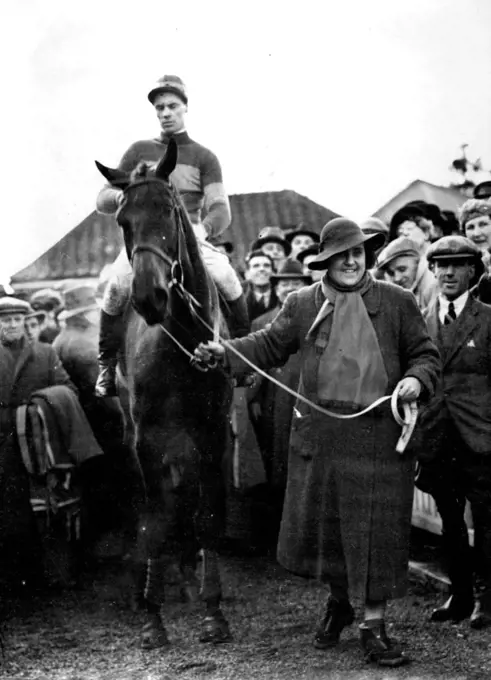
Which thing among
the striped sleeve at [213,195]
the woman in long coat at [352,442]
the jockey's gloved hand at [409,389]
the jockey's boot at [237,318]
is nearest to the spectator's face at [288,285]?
the jockey's boot at [237,318]

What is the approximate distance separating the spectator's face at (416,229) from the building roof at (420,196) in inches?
9.3

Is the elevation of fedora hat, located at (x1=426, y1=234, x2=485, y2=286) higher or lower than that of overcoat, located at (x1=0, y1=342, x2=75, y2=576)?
higher

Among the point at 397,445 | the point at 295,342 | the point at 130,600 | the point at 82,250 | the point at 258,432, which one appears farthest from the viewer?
the point at 258,432

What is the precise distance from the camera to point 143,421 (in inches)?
197

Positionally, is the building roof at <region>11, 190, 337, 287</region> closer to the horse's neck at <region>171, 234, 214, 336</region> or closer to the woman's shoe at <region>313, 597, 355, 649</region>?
the horse's neck at <region>171, 234, 214, 336</region>

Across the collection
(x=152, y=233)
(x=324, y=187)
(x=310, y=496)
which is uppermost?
(x=324, y=187)

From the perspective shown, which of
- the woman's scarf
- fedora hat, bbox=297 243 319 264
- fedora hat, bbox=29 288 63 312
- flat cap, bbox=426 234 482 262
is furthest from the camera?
fedora hat, bbox=297 243 319 264

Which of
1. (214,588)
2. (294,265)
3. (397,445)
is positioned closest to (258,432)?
(294,265)

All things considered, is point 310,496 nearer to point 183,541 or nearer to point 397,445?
point 397,445

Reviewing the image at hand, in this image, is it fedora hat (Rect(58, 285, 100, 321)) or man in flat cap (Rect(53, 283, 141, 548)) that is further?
fedora hat (Rect(58, 285, 100, 321))

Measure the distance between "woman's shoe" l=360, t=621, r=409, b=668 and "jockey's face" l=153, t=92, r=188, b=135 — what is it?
123 inches

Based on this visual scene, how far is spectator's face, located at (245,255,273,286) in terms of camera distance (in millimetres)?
6914

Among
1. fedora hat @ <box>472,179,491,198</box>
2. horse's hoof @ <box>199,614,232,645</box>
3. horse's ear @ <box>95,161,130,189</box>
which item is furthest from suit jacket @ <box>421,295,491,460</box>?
horse's ear @ <box>95,161,130,189</box>

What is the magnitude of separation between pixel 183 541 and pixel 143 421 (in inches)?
Result: 34.8
